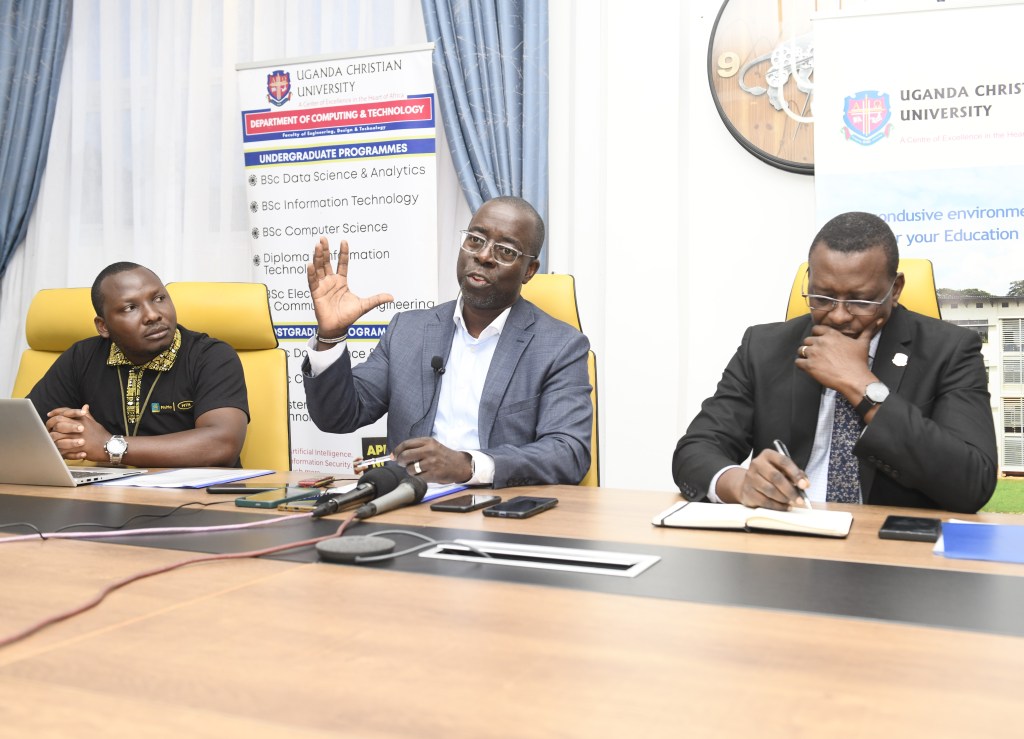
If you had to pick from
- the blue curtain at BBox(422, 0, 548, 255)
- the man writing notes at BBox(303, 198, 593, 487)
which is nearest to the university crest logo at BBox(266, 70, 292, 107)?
the blue curtain at BBox(422, 0, 548, 255)

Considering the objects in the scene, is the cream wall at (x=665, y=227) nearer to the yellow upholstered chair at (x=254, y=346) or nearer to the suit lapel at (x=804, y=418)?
the yellow upholstered chair at (x=254, y=346)

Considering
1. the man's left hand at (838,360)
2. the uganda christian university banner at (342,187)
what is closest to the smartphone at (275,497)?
the man's left hand at (838,360)

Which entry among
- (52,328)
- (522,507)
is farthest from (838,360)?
(52,328)

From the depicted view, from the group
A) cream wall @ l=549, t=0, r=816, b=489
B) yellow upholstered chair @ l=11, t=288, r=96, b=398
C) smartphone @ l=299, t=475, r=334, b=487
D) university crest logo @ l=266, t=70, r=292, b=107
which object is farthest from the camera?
university crest logo @ l=266, t=70, r=292, b=107

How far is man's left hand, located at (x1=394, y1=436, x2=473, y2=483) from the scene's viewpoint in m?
1.90

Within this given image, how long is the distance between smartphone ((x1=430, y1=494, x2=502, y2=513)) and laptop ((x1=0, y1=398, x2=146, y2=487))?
33.3 inches

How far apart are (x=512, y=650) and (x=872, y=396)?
1.30 meters

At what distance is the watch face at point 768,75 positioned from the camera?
3.80 metres

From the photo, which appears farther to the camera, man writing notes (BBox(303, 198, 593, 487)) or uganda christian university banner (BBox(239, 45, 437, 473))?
uganda christian university banner (BBox(239, 45, 437, 473))

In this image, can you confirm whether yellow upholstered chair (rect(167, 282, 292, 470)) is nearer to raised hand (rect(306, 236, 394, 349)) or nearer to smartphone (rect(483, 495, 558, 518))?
raised hand (rect(306, 236, 394, 349))

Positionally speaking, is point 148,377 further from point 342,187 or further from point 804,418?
point 804,418

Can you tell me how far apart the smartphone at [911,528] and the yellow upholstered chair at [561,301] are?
1112 mm

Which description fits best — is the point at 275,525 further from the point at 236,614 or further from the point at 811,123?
the point at 811,123

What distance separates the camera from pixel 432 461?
6.25 ft
